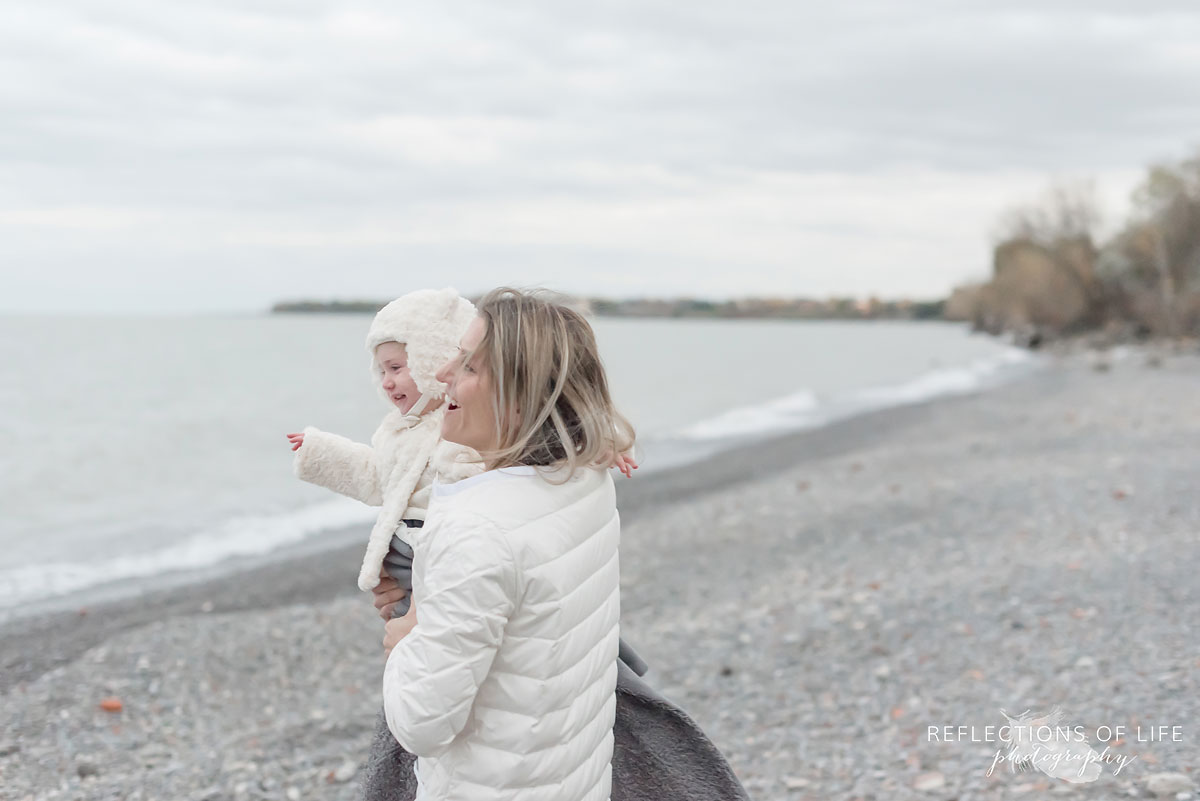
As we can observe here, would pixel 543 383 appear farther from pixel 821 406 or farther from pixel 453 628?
pixel 821 406

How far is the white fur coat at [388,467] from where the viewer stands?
2.35 m

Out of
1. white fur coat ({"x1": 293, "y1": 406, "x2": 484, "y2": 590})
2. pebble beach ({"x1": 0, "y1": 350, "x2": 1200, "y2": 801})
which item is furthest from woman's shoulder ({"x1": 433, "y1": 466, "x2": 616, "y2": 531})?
pebble beach ({"x1": 0, "y1": 350, "x2": 1200, "y2": 801})

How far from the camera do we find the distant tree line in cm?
5378

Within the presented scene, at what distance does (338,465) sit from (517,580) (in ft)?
2.67

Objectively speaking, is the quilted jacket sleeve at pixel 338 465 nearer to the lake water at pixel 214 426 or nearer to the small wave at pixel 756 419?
the lake water at pixel 214 426

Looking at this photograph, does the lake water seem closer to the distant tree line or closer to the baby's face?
the baby's face

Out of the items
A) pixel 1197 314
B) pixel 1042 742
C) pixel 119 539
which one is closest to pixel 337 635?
pixel 1042 742

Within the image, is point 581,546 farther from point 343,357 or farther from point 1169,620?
point 343,357

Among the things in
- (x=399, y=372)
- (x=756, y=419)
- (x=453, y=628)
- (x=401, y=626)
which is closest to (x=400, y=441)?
(x=399, y=372)

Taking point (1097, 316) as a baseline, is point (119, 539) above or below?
below

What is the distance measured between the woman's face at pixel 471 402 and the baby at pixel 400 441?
0.25 metres

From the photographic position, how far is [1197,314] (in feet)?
172

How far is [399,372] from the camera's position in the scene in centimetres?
256

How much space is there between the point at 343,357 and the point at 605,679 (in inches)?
2498
